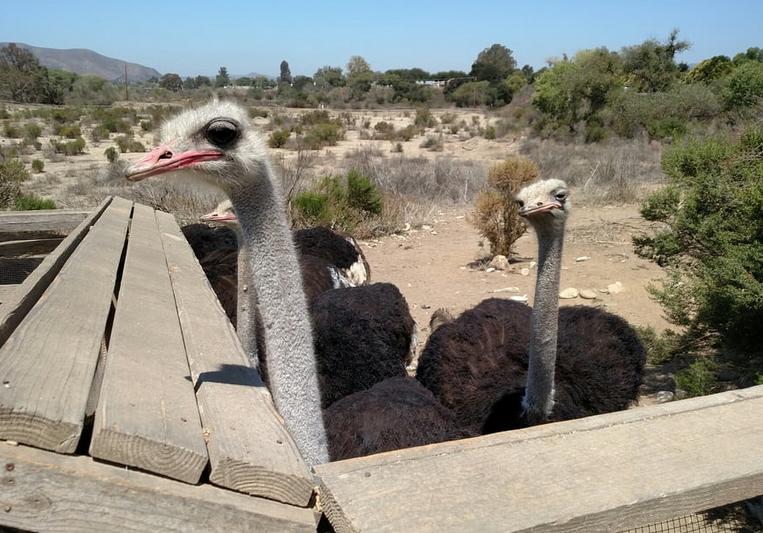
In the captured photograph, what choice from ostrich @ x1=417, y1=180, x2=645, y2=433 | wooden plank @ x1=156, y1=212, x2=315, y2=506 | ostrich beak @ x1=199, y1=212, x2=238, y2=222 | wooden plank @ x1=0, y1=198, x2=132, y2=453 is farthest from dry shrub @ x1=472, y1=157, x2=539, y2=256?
wooden plank @ x1=156, y1=212, x2=315, y2=506

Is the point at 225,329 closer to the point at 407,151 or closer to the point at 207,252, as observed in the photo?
the point at 207,252

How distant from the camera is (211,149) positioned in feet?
5.62

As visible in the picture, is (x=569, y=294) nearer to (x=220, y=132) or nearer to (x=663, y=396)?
(x=663, y=396)

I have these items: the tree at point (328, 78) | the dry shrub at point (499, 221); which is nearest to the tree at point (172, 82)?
the tree at point (328, 78)

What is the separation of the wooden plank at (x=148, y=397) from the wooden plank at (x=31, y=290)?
239 mm

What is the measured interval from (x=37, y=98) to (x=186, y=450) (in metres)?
41.0

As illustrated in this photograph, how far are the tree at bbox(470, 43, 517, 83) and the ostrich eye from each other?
204 ft

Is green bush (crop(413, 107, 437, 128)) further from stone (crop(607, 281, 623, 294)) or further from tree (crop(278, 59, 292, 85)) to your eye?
tree (crop(278, 59, 292, 85))

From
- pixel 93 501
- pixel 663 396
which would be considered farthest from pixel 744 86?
pixel 93 501

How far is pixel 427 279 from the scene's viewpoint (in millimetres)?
7797

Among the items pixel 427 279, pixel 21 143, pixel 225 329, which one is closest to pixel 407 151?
pixel 21 143

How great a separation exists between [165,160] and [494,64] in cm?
6906

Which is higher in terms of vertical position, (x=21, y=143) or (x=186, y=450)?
(x=186, y=450)

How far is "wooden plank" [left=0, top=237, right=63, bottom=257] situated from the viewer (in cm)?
409
